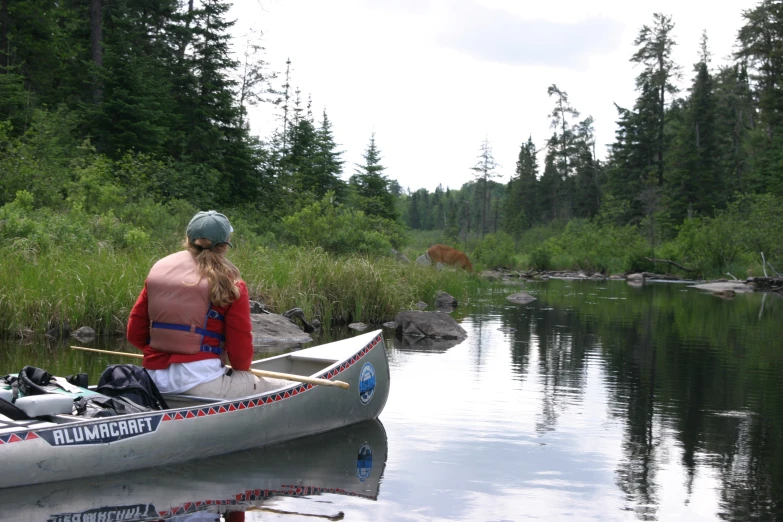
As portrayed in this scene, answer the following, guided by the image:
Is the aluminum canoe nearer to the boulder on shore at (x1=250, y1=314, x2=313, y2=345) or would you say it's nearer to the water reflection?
the boulder on shore at (x1=250, y1=314, x2=313, y2=345)

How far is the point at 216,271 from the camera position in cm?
532

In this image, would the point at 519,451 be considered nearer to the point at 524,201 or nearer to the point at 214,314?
the point at 214,314

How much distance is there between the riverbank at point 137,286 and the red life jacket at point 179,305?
584 centimetres

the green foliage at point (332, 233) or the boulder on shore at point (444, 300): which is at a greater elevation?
the green foliage at point (332, 233)

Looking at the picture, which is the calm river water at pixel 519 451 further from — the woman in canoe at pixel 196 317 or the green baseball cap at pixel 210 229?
the green baseball cap at pixel 210 229

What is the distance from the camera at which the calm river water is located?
15.8 ft

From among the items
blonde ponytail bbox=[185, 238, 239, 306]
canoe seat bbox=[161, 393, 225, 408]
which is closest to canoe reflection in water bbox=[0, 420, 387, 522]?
canoe seat bbox=[161, 393, 225, 408]

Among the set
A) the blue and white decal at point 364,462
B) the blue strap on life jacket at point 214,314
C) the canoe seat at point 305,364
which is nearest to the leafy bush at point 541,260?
the canoe seat at point 305,364

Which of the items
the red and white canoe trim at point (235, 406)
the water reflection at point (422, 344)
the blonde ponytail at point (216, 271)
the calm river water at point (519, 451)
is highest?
the blonde ponytail at point (216, 271)

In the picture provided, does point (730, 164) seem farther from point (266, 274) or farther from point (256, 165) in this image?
point (266, 274)

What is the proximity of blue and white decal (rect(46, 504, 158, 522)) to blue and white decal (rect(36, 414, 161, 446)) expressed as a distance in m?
0.44

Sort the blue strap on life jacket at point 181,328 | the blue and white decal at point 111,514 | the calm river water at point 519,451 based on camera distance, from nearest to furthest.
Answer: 1. the blue and white decal at point 111,514
2. the calm river water at point 519,451
3. the blue strap on life jacket at point 181,328

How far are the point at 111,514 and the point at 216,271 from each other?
1.63m

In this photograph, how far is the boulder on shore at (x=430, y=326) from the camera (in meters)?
13.2
